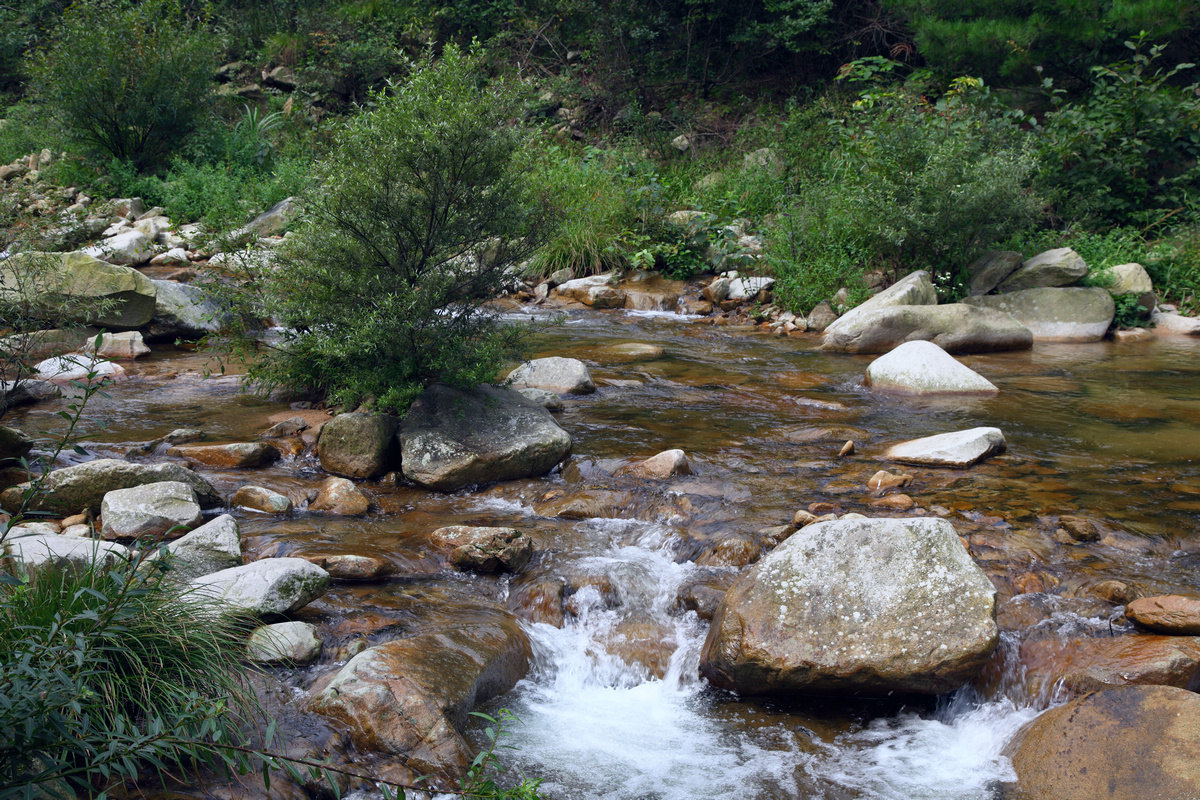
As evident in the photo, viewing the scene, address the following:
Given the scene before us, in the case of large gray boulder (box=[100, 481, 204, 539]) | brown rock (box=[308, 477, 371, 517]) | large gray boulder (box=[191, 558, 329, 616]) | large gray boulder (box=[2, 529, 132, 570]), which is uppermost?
large gray boulder (box=[2, 529, 132, 570])

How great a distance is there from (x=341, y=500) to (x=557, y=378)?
10.0 ft

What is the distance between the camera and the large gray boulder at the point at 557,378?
26.2 feet

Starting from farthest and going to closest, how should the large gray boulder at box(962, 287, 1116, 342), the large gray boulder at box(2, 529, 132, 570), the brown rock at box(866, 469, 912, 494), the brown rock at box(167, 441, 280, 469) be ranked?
the large gray boulder at box(962, 287, 1116, 342), the brown rock at box(167, 441, 280, 469), the brown rock at box(866, 469, 912, 494), the large gray boulder at box(2, 529, 132, 570)

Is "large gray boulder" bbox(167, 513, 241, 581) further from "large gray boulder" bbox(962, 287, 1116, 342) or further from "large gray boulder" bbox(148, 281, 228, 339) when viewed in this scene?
"large gray boulder" bbox(962, 287, 1116, 342)

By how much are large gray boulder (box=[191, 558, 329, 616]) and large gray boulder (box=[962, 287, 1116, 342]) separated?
948 cm

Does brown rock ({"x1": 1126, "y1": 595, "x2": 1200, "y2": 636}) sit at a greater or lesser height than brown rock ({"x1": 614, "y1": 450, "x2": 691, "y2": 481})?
greater

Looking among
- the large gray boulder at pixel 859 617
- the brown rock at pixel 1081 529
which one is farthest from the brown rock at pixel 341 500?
the brown rock at pixel 1081 529

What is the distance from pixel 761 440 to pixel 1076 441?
2.46 meters

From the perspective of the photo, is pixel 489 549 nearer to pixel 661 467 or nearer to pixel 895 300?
pixel 661 467

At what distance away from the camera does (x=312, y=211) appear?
19.1 feet

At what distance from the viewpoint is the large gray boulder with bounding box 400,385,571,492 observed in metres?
5.79

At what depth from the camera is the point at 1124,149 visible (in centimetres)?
1258

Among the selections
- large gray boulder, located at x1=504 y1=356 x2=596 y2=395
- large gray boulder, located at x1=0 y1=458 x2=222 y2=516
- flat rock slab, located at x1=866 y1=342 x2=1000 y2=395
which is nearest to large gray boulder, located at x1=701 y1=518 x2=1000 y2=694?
large gray boulder, located at x1=0 y1=458 x2=222 y2=516

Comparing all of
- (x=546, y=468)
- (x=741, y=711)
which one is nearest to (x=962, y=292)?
(x=546, y=468)
